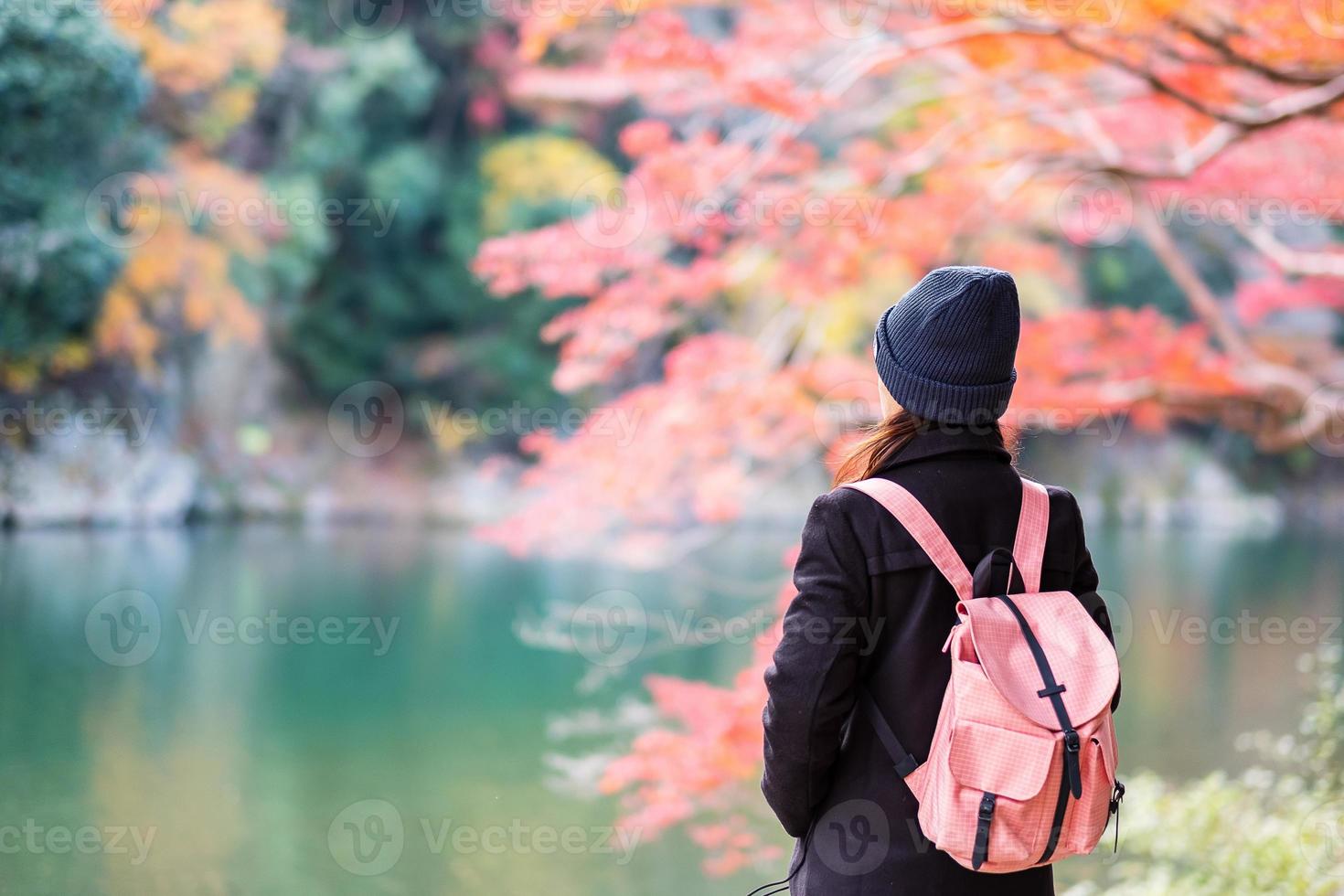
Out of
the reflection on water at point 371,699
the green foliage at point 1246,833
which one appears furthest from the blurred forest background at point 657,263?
the reflection on water at point 371,699

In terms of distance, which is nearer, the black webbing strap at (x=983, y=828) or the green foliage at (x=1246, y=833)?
the black webbing strap at (x=983, y=828)

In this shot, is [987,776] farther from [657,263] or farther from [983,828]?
[657,263]

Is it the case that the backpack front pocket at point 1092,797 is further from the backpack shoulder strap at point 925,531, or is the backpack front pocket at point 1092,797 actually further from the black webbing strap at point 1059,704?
the backpack shoulder strap at point 925,531

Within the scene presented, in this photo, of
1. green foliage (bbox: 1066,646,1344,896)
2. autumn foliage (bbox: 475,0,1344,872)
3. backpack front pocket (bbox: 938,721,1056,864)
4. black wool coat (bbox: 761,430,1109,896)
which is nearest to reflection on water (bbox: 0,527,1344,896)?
autumn foliage (bbox: 475,0,1344,872)

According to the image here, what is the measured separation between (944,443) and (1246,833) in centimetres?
229

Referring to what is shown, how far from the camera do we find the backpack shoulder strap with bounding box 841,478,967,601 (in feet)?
2.84

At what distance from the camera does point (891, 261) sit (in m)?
4.19

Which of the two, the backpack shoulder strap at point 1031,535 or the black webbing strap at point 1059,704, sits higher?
the backpack shoulder strap at point 1031,535

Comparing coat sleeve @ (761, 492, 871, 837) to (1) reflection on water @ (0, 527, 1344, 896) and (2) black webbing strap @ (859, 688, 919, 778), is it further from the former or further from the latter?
(1) reflection on water @ (0, 527, 1344, 896)

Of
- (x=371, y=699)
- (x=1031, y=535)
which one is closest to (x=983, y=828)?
(x=1031, y=535)

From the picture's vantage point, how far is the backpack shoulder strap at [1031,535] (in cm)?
90

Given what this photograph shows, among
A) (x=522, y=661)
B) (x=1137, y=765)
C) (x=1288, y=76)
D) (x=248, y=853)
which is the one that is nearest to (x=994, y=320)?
(x=1288, y=76)

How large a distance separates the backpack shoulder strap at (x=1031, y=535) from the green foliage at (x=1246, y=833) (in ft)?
5.55

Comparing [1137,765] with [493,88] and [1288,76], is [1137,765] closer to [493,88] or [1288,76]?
[1288,76]
